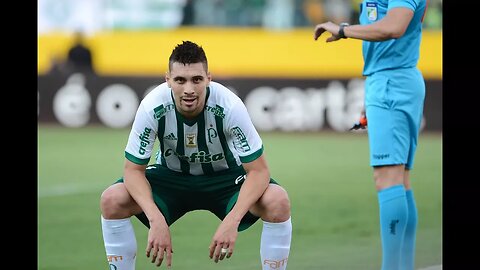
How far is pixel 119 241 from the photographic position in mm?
5730

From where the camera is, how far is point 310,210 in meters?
9.52

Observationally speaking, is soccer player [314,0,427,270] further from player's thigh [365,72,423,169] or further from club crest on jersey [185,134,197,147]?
club crest on jersey [185,134,197,147]

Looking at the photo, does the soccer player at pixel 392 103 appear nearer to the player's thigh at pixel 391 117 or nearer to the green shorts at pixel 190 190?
the player's thigh at pixel 391 117

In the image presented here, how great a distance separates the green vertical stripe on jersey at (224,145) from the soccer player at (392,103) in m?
0.80

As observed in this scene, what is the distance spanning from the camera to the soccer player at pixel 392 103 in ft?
19.4

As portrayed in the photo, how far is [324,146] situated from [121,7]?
690cm

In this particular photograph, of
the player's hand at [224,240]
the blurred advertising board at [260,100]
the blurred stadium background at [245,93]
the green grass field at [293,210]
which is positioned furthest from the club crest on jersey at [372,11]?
the blurred advertising board at [260,100]

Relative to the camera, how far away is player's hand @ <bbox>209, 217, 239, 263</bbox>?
5457mm

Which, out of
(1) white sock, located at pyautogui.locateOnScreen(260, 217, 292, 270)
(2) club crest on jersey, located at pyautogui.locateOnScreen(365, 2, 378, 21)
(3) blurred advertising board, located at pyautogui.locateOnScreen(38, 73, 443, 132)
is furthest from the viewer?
(3) blurred advertising board, located at pyautogui.locateOnScreen(38, 73, 443, 132)

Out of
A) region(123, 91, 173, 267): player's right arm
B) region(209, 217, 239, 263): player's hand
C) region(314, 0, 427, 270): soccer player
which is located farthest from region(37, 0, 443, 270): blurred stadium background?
region(209, 217, 239, 263): player's hand
